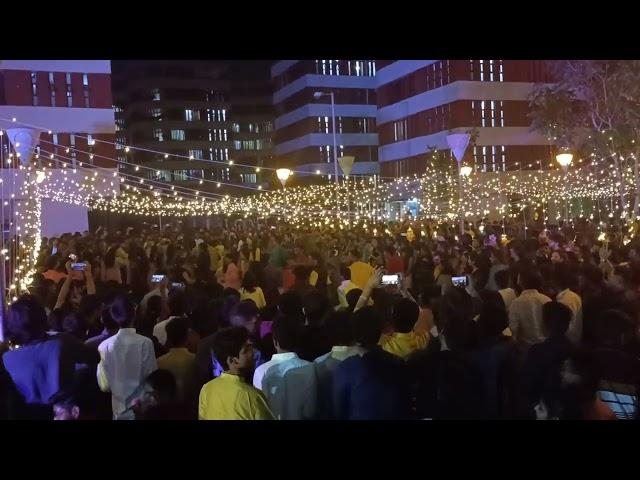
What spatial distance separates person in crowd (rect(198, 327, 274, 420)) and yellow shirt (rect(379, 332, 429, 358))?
1039 mm

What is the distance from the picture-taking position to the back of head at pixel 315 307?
5.45 meters

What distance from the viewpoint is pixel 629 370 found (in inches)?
164

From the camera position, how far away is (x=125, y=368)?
4.54 meters

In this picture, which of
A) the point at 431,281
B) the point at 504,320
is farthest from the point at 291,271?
the point at 504,320

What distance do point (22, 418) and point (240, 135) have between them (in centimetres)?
5494

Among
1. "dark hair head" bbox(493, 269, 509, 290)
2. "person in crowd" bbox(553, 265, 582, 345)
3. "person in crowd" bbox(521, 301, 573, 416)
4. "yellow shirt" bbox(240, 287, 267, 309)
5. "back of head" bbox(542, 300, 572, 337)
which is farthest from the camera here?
"yellow shirt" bbox(240, 287, 267, 309)

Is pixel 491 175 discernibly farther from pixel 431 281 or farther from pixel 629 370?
pixel 629 370

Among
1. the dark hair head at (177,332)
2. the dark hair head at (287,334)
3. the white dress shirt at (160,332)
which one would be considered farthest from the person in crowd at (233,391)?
the white dress shirt at (160,332)

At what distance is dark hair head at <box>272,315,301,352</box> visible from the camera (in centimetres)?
418

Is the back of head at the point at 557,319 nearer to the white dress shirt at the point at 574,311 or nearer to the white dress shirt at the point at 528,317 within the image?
the white dress shirt at the point at 528,317

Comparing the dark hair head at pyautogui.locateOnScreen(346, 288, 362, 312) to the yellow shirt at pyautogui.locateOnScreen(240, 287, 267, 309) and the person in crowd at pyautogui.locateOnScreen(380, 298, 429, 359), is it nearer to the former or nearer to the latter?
the yellow shirt at pyautogui.locateOnScreen(240, 287, 267, 309)

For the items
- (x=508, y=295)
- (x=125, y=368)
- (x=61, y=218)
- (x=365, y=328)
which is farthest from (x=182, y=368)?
(x=61, y=218)

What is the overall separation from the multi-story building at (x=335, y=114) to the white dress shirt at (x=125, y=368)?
3548cm

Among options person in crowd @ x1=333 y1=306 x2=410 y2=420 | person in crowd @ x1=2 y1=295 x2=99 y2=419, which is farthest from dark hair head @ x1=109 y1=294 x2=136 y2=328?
person in crowd @ x1=333 y1=306 x2=410 y2=420
